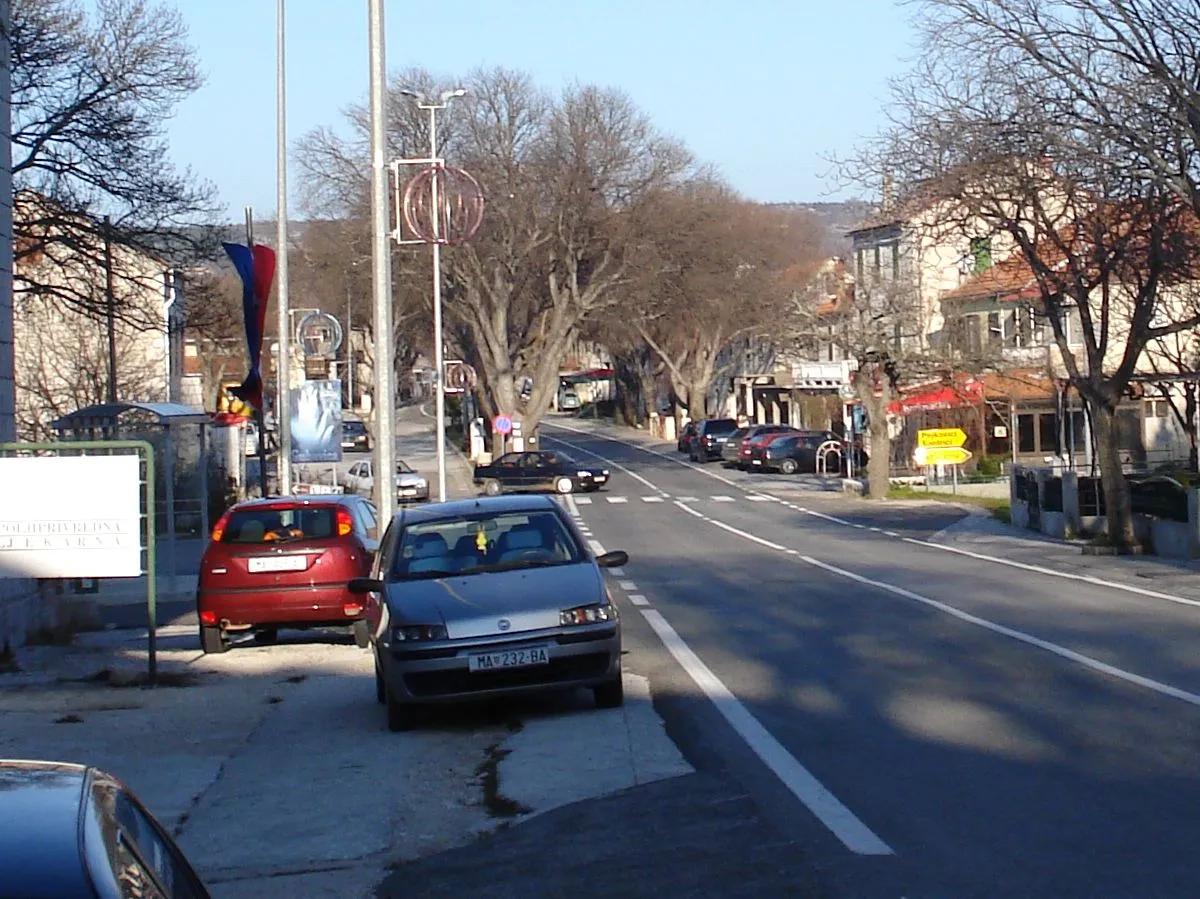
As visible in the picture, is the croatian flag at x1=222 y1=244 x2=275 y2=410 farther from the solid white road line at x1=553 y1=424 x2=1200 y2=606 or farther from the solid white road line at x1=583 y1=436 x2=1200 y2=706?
the solid white road line at x1=553 y1=424 x2=1200 y2=606

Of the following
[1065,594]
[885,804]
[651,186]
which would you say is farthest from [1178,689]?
[651,186]

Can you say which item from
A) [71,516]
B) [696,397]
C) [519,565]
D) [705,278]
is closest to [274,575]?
[71,516]

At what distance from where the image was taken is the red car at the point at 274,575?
16.1 metres

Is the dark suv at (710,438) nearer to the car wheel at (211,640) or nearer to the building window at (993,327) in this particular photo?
the building window at (993,327)

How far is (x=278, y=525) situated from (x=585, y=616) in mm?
6200

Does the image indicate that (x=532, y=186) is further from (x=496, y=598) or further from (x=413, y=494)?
(x=496, y=598)

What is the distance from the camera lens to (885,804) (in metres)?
7.98

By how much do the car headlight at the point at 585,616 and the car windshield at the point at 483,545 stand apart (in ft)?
2.87

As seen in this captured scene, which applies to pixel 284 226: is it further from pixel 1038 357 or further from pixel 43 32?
pixel 1038 357

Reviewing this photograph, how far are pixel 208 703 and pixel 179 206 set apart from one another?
18.2m

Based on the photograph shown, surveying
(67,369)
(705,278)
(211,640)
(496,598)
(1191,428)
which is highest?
(705,278)

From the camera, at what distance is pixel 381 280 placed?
17.9 metres

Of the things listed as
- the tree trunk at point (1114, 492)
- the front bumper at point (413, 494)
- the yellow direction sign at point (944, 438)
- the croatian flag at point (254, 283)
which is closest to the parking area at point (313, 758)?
the croatian flag at point (254, 283)

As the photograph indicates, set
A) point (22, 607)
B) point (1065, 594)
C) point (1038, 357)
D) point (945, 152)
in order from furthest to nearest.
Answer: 1. point (1038, 357)
2. point (945, 152)
3. point (1065, 594)
4. point (22, 607)
